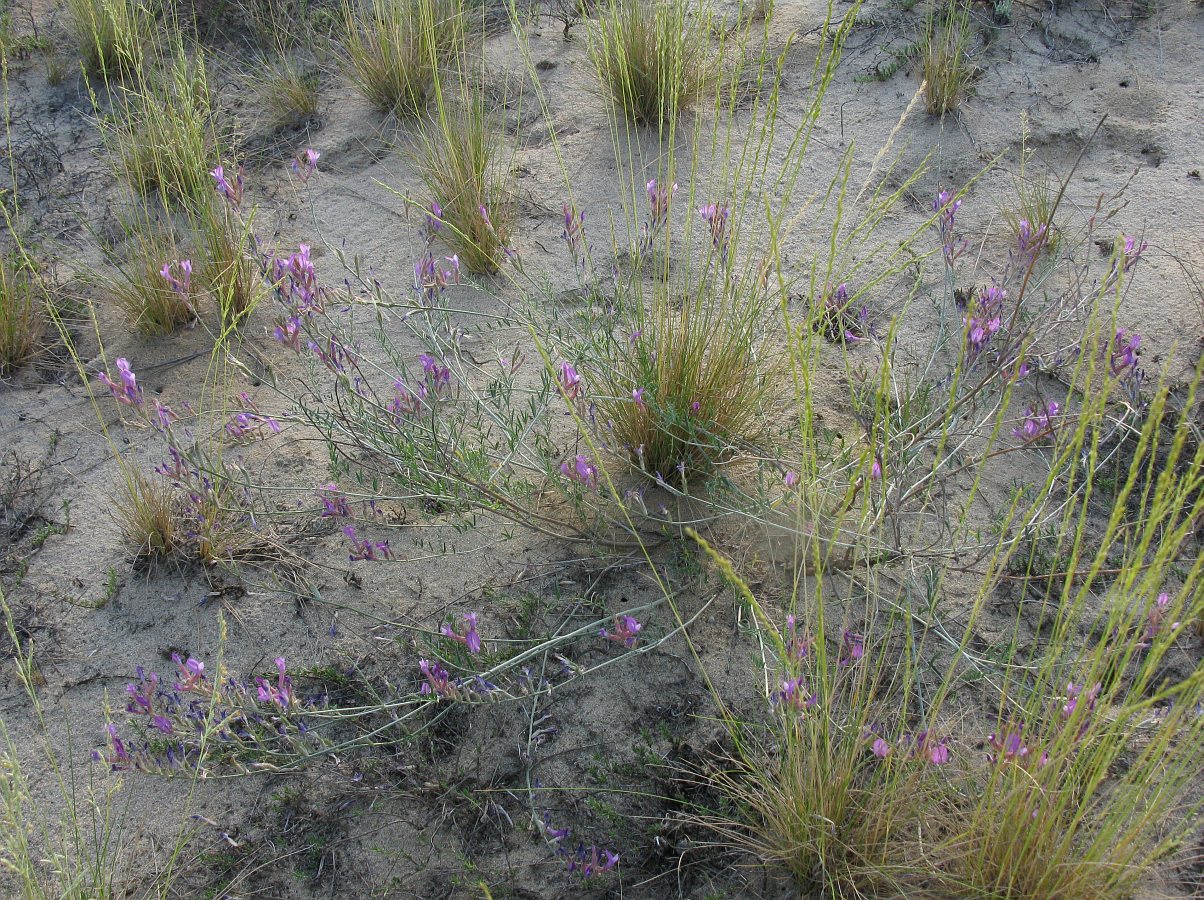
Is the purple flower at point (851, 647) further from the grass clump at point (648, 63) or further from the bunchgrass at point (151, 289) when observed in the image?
the bunchgrass at point (151, 289)

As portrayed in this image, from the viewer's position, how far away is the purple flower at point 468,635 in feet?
6.89

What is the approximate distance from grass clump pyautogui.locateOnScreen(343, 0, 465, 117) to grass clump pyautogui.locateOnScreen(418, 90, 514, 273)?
53 centimetres

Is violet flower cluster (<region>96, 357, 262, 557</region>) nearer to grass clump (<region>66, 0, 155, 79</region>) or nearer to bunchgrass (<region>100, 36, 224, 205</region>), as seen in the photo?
bunchgrass (<region>100, 36, 224, 205</region>)

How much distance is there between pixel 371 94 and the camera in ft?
13.5

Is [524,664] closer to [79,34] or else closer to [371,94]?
[371,94]

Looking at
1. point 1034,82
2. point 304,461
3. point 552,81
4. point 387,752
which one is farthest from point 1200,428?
point 552,81

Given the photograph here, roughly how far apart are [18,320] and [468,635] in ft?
7.31

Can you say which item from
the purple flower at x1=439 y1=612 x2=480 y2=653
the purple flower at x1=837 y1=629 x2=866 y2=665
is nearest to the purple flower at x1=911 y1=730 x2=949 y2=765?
the purple flower at x1=837 y1=629 x2=866 y2=665

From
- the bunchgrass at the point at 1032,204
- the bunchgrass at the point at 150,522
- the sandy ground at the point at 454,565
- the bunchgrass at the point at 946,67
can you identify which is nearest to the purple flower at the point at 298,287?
the sandy ground at the point at 454,565

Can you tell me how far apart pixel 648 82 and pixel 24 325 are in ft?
8.06

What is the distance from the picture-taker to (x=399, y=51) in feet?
12.9

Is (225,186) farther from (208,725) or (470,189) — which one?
(208,725)

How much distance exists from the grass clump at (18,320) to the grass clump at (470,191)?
1.37 metres

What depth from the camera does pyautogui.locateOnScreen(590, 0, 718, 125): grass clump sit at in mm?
3641
